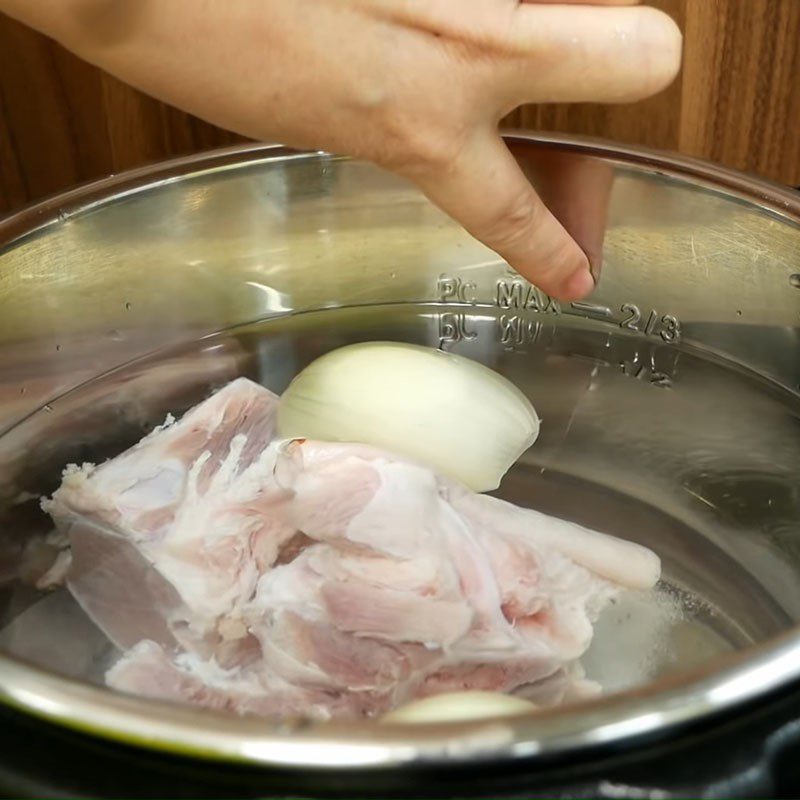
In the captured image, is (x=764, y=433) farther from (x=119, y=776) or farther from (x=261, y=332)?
(x=119, y=776)

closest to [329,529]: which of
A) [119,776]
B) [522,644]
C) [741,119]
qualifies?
[522,644]

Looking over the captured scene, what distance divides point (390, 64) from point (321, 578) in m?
0.24

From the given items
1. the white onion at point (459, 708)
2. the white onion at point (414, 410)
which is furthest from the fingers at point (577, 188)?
the white onion at point (459, 708)

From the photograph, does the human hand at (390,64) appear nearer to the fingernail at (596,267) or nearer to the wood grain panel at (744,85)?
the fingernail at (596,267)

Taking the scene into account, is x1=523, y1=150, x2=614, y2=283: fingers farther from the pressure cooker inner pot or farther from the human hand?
the human hand

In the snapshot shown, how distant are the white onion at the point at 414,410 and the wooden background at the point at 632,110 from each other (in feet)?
0.82

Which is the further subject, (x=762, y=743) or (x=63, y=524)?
(x=63, y=524)

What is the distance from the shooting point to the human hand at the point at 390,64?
43cm

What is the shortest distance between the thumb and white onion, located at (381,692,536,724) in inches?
8.9

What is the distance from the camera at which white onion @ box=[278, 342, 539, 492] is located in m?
0.59

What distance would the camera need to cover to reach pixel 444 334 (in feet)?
2.34

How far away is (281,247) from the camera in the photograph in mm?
720

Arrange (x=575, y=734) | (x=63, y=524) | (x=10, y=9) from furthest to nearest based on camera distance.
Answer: (x=63, y=524) < (x=10, y=9) < (x=575, y=734)

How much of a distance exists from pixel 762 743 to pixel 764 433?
13.5 inches
